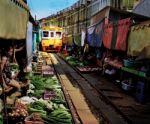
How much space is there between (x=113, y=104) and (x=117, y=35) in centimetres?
621

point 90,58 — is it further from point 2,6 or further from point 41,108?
point 2,6

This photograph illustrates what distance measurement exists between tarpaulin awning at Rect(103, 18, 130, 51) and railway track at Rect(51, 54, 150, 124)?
75.2 inches

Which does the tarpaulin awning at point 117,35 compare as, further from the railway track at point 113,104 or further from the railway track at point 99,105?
the railway track at point 99,105

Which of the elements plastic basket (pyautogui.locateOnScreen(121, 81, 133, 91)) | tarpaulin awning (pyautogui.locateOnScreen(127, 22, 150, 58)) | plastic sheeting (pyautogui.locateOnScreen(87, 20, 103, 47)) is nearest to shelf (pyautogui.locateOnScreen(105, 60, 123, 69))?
plastic basket (pyautogui.locateOnScreen(121, 81, 133, 91))

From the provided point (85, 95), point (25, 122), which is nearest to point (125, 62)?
point (85, 95)

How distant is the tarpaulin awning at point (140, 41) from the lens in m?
13.7

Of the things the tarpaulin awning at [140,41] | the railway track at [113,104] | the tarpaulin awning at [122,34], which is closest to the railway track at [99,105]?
the railway track at [113,104]

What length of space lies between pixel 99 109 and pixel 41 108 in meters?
2.89

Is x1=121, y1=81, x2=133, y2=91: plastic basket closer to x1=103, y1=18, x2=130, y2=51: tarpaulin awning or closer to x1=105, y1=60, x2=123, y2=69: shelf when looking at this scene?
x1=105, y1=60, x2=123, y2=69: shelf

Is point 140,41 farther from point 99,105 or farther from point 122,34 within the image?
point 122,34

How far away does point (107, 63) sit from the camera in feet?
73.5

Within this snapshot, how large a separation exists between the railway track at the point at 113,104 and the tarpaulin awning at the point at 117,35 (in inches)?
75.2

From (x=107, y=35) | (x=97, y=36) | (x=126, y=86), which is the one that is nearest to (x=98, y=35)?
(x=97, y=36)

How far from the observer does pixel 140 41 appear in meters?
15.0
